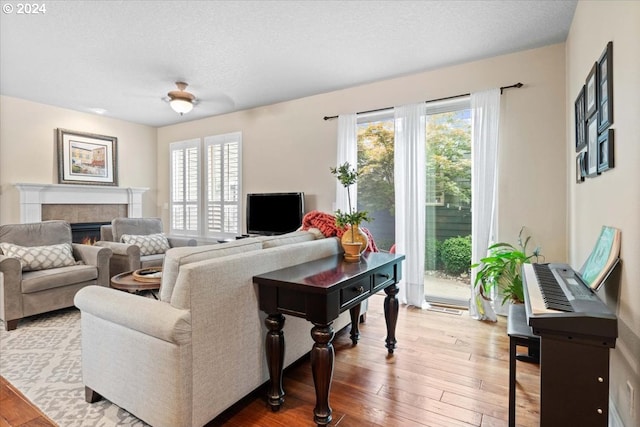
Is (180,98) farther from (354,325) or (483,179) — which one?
(483,179)

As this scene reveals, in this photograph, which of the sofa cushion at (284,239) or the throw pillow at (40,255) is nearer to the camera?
the sofa cushion at (284,239)

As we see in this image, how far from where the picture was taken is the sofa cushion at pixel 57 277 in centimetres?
310

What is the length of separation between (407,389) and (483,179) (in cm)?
227

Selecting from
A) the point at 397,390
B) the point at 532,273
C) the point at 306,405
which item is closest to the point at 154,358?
the point at 306,405

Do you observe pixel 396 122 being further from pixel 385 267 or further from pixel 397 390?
pixel 397 390

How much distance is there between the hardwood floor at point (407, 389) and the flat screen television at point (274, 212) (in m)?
2.11

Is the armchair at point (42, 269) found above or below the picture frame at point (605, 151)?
below

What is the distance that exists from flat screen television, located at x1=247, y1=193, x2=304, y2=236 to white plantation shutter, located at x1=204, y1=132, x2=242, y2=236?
1.52 feet

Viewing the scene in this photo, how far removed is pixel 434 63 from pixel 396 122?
0.73 m

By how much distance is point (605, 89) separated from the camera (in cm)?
170

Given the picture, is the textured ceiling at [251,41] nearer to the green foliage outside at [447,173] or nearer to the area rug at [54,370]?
the green foliage outside at [447,173]

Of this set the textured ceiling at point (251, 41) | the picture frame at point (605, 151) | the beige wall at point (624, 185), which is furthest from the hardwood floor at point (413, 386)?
the textured ceiling at point (251, 41)

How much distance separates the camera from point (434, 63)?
3.56m

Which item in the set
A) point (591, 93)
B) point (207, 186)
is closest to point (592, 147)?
point (591, 93)
